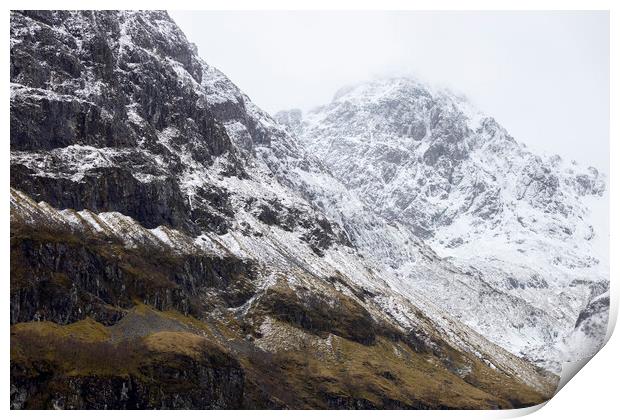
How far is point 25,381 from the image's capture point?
557 feet

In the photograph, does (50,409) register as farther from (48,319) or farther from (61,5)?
(61,5)

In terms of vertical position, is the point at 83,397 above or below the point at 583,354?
below

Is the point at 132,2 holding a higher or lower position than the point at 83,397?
higher

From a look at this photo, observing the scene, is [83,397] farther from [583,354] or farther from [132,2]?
[583,354]

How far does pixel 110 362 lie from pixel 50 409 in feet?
66.5
